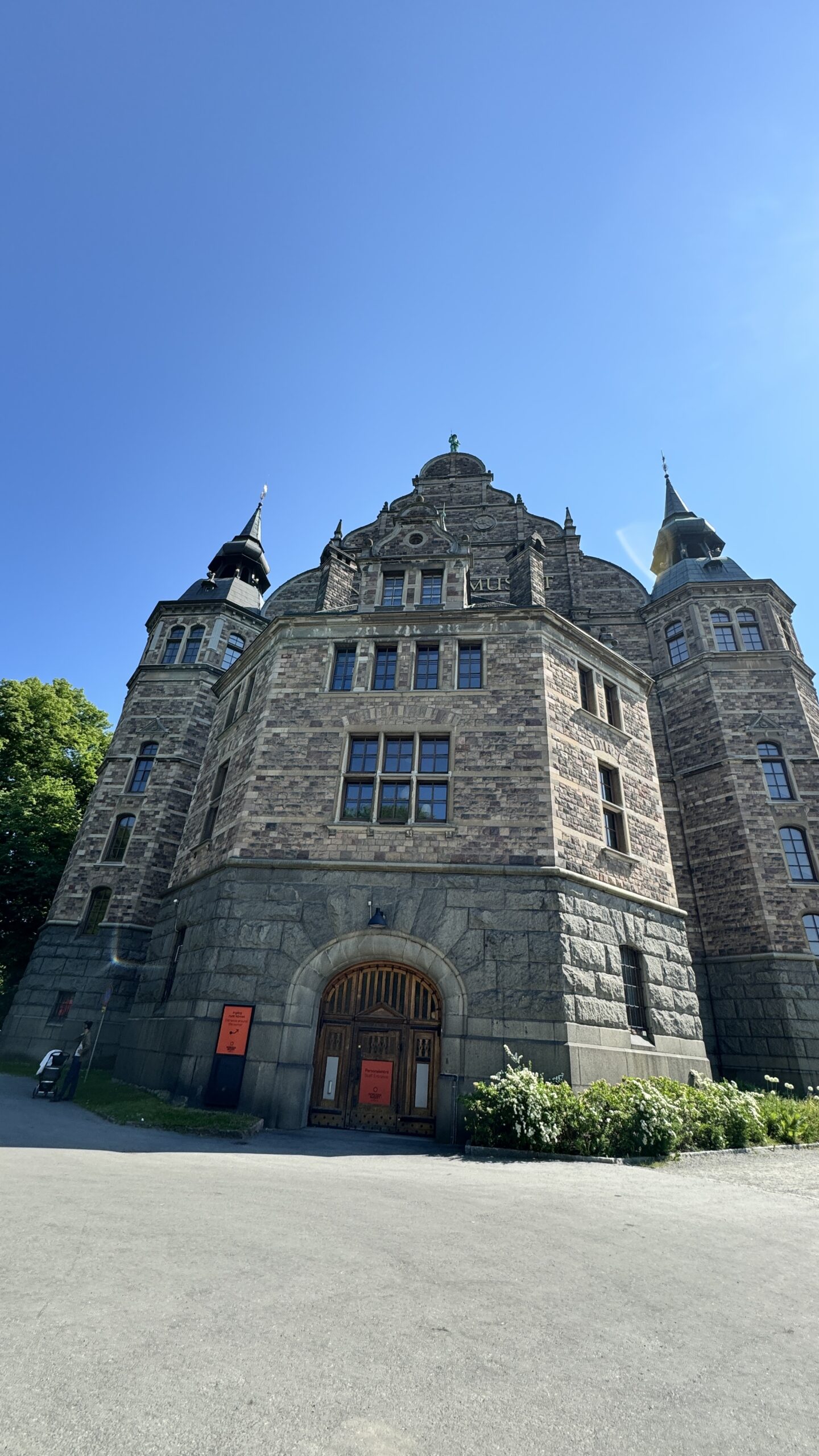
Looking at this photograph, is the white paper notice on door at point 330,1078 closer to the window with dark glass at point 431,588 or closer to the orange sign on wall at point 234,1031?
the orange sign on wall at point 234,1031

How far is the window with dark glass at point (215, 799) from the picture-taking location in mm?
17359

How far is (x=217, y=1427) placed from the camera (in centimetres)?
251

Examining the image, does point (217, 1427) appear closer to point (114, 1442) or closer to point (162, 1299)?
point (114, 1442)

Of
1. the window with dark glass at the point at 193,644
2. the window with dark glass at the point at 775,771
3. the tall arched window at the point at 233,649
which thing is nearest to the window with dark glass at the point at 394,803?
the window with dark glass at the point at 775,771

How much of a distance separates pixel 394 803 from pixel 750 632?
17.0 meters

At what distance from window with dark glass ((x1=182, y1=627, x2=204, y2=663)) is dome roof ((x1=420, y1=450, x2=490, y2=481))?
11803 millimetres

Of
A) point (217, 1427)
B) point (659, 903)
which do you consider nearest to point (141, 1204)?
point (217, 1427)

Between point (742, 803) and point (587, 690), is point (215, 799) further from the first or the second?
point (742, 803)

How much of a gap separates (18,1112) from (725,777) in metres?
20.6

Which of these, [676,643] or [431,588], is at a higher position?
[676,643]

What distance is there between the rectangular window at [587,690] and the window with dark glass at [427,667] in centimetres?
393

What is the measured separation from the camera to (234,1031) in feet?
41.9

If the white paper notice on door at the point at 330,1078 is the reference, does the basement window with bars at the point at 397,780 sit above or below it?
above

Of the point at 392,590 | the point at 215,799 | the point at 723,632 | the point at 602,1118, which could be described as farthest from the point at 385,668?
the point at 723,632
